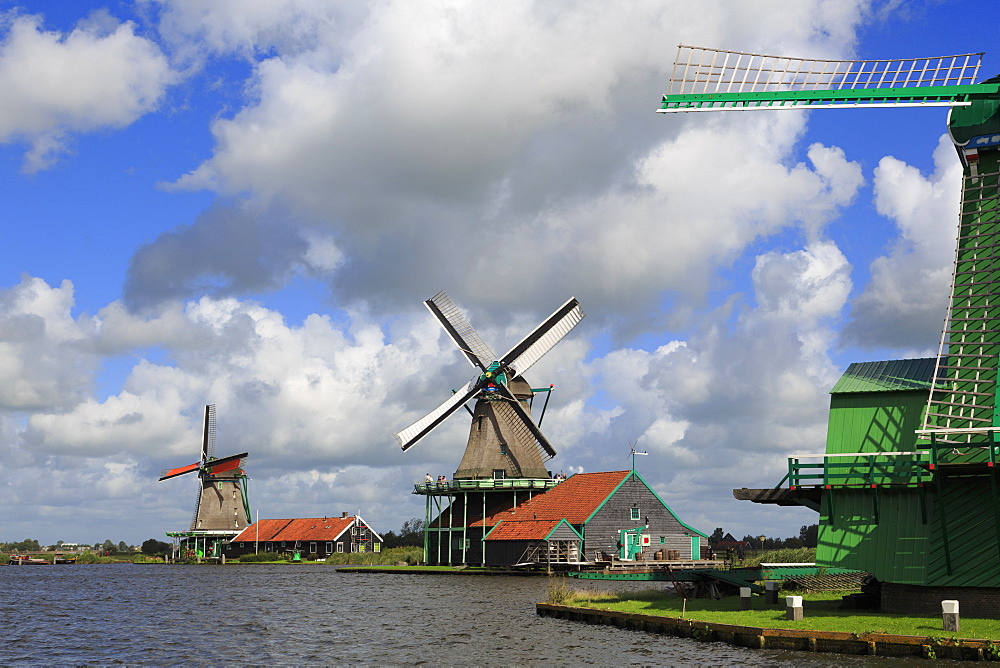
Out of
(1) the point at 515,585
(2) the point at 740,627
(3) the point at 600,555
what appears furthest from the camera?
(3) the point at 600,555

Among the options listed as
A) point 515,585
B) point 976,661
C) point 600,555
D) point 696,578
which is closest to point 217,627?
point 696,578

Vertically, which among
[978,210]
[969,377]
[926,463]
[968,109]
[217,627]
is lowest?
[217,627]

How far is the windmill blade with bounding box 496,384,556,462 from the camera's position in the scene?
63.9m

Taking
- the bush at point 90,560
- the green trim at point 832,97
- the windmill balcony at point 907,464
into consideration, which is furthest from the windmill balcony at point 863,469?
the bush at point 90,560

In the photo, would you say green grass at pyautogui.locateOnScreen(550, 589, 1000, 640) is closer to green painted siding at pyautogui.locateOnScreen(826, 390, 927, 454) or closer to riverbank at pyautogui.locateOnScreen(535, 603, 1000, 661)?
riverbank at pyautogui.locateOnScreen(535, 603, 1000, 661)

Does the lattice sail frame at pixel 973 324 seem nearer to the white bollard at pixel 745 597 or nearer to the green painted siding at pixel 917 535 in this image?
the green painted siding at pixel 917 535

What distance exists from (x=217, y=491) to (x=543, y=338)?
46.4 m

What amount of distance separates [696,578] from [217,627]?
51.0 ft

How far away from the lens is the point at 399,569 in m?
66.6

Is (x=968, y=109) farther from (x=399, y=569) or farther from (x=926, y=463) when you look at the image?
(x=399, y=569)

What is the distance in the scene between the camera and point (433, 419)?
6506cm

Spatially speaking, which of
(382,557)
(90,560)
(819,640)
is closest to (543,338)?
(382,557)

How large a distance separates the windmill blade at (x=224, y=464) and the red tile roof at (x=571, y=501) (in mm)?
40689

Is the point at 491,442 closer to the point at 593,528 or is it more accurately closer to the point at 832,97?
the point at 593,528
